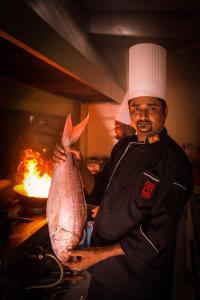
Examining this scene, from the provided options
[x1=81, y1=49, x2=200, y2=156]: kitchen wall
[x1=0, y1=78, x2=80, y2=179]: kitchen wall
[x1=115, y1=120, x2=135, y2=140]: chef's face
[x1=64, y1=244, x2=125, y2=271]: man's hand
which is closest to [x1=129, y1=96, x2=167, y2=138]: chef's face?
[x1=64, y1=244, x2=125, y2=271]: man's hand

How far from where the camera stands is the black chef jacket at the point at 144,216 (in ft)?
3.19

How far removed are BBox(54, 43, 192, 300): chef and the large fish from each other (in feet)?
0.12

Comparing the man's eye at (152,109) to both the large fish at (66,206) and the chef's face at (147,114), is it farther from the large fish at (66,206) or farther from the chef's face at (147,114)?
the large fish at (66,206)

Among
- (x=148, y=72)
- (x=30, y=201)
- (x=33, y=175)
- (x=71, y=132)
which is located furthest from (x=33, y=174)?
(x=148, y=72)

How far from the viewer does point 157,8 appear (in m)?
1.88

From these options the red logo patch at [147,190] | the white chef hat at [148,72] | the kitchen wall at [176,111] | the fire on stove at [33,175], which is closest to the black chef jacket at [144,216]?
the red logo patch at [147,190]

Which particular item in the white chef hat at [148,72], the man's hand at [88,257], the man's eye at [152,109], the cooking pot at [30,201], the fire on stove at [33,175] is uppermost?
the white chef hat at [148,72]

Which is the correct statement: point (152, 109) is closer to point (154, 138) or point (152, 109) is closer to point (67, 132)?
point (154, 138)

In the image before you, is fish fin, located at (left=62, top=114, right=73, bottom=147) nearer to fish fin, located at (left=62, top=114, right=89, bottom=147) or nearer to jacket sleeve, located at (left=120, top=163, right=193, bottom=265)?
fish fin, located at (left=62, top=114, right=89, bottom=147)

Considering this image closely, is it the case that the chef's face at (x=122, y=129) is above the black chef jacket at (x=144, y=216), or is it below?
above

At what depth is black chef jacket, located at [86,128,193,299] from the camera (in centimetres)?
97

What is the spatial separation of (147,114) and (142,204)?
1.25ft

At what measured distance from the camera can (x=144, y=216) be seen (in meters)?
1.04

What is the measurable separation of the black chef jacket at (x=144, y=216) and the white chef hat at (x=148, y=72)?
20 cm
